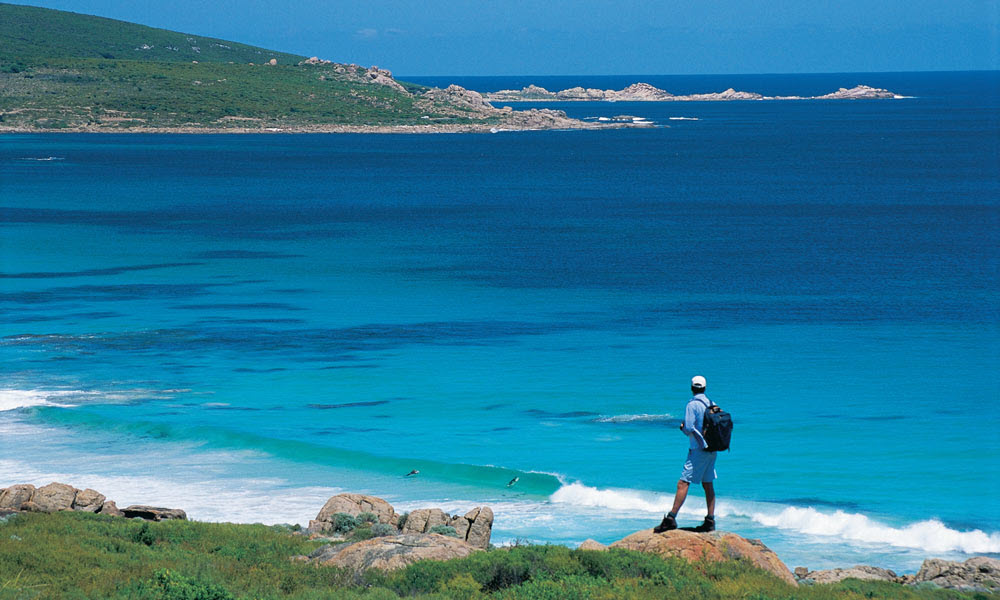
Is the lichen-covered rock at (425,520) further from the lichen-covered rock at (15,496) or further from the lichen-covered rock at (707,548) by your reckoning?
the lichen-covered rock at (15,496)

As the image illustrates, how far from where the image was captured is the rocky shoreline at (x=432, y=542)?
12.8 meters

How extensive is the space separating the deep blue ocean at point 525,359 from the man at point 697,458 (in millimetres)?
6751

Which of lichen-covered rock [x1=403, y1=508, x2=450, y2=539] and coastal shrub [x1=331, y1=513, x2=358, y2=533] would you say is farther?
coastal shrub [x1=331, y1=513, x2=358, y2=533]

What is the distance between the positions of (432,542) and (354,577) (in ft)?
4.76

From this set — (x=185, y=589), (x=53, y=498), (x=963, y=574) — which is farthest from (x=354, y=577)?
(x=963, y=574)

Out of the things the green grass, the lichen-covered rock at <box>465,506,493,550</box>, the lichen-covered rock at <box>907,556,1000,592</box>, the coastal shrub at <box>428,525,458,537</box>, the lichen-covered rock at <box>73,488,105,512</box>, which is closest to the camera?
the green grass

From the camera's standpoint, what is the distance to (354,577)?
41.2ft

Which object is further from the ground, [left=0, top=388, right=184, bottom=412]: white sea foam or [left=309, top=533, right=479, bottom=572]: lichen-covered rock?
[left=309, top=533, right=479, bottom=572]: lichen-covered rock

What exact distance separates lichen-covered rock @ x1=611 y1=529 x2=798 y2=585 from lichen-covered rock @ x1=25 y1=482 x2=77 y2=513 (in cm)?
993

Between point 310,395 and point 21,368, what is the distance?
966 centimetres

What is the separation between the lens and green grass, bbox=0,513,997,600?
436 inches

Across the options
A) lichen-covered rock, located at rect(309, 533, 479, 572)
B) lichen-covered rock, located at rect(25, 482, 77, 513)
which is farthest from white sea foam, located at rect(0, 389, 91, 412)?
lichen-covered rock, located at rect(309, 533, 479, 572)

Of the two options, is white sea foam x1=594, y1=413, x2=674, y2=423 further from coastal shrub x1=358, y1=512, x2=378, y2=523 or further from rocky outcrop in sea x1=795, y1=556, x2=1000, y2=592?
rocky outcrop in sea x1=795, y1=556, x2=1000, y2=592

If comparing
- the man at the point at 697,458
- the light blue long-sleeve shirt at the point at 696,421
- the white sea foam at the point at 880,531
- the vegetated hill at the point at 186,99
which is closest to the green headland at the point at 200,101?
the vegetated hill at the point at 186,99
